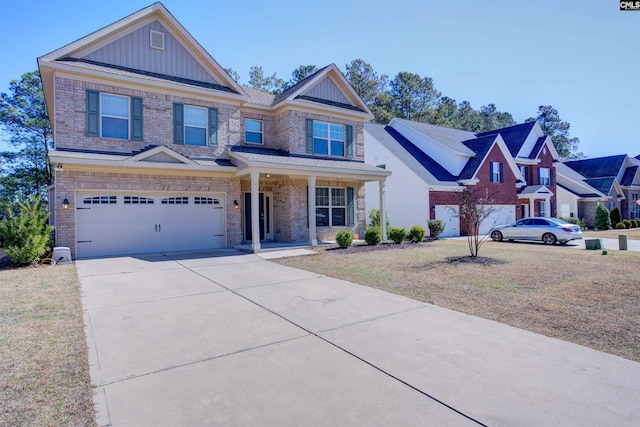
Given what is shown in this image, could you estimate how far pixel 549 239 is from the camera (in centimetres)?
1756

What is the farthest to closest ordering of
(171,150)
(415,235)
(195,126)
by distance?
(415,235), (195,126), (171,150)

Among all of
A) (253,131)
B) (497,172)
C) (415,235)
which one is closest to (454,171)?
(497,172)

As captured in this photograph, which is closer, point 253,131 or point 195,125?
point 195,125

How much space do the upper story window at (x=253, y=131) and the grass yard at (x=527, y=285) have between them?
6.60 metres

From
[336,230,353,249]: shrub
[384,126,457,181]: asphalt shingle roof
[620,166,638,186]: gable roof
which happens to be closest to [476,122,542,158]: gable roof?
[384,126,457,181]: asphalt shingle roof

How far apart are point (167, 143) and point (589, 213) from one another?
36.7 m

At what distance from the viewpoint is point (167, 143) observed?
1362cm

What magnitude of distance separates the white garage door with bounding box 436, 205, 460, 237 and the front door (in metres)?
10.7

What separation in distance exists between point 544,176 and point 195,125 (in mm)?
29561

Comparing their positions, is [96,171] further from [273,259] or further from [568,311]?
[568,311]

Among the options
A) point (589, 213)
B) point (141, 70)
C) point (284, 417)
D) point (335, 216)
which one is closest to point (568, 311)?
point (284, 417)

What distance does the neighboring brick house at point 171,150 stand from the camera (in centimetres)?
1205

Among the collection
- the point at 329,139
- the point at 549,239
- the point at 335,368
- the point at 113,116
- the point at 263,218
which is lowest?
the point at 335,368
